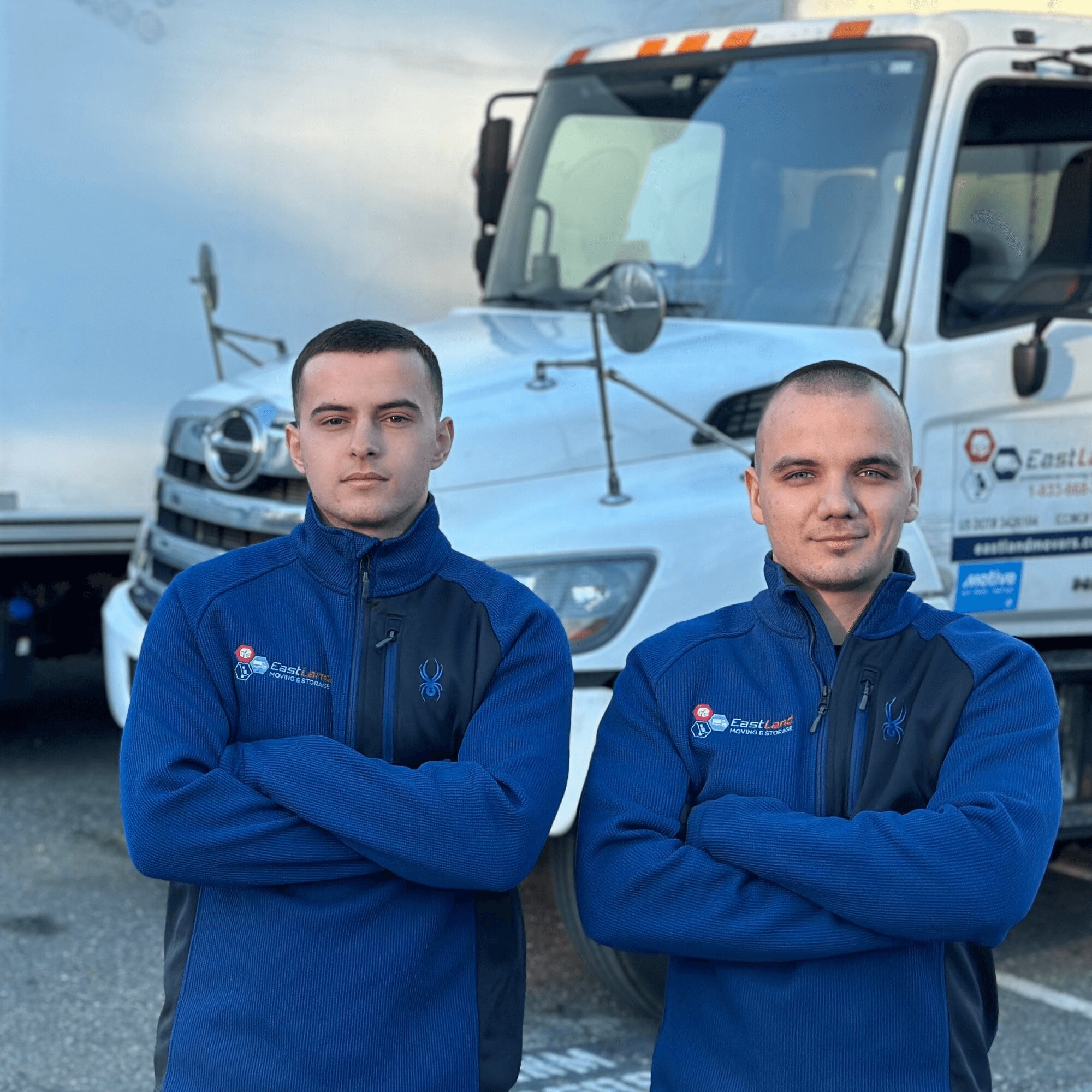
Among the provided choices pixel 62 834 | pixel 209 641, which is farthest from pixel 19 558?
pixel 209 641

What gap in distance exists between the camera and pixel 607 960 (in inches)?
164

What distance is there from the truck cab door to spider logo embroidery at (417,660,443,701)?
2.61 m

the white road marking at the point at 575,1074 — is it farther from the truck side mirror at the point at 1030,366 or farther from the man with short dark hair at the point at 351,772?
the truck side mirror at the point at 1030,366

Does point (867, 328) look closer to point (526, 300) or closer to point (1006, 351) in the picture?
point (1006, 351)

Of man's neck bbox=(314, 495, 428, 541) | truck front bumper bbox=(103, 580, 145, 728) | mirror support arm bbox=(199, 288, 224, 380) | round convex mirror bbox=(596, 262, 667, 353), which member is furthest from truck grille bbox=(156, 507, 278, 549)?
man's neck bbox=(314, 495, 428, 541)

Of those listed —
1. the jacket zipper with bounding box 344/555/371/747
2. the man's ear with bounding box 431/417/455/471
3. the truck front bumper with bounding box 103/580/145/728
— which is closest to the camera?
the jacket zipper with bounding box 344/555/371/747

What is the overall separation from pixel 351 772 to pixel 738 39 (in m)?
3.60

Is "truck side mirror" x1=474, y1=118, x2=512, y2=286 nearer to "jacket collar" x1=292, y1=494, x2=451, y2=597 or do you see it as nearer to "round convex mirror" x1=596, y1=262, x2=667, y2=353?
"round convex mirror" x1=596, y1=262, x2=667, y2=353

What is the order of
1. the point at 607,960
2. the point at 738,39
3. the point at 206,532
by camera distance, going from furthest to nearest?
the point at 206,532
the point at 738,39
the point at 607,960

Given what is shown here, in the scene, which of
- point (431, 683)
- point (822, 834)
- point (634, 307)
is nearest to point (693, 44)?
point (634, 307)

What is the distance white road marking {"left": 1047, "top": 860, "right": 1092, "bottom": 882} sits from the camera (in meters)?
6.00

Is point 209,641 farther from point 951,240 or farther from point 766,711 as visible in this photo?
point 951,240

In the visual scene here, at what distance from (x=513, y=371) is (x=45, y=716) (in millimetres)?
4235

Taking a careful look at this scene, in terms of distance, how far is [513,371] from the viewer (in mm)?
4762
